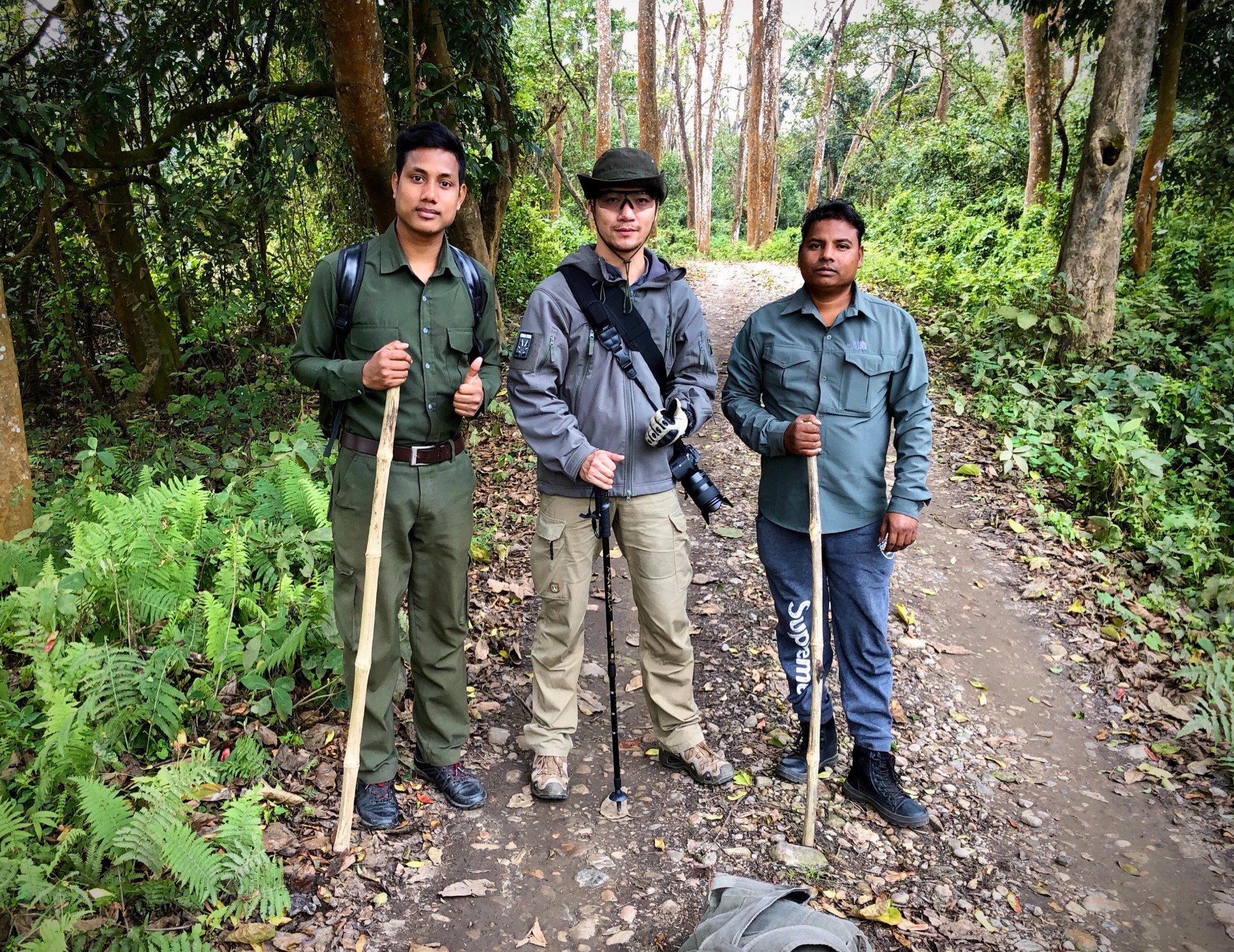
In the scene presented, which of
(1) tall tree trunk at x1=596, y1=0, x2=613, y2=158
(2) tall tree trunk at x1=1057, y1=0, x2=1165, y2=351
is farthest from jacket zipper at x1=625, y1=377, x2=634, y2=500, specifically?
(1) tall tree trunk at x1=596, y1=0, x2=613, y2=158

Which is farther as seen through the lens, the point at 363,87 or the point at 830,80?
the point at 830,80

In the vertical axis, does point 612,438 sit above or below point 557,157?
below

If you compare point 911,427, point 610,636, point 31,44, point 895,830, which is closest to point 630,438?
A: point 610,636

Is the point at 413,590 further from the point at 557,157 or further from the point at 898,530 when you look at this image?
the point at 557,157

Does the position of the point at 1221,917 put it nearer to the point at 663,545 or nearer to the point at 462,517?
the point at 663,545

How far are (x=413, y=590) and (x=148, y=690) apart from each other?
4.30ft

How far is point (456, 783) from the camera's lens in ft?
12.1

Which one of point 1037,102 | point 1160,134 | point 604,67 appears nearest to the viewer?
point 1160,134

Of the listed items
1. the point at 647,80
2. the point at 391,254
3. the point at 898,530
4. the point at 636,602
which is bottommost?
the point at 636,602

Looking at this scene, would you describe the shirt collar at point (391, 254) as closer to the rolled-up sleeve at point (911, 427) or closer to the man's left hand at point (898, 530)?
the rolled-up sleeve at point (911, 427)

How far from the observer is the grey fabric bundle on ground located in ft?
8.14

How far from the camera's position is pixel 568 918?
10.3 feet

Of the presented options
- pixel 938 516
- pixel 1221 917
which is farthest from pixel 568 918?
pixel 938 516

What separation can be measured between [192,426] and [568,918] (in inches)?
298
